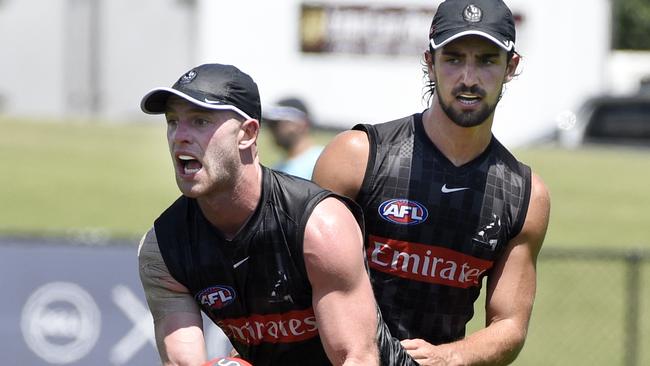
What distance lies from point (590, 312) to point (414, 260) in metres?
7.41

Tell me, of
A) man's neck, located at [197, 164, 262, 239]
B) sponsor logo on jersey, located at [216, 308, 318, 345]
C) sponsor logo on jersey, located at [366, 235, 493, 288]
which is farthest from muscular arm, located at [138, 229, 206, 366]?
sponsor logo on jersey, located at [366, 235, 493, 288]

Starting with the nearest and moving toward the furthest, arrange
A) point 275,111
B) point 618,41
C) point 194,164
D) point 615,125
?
1. point 194,164
2. point 275,111
3. point 615,125
4. point 618,41

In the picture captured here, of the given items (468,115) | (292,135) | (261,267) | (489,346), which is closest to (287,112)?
(292,135)

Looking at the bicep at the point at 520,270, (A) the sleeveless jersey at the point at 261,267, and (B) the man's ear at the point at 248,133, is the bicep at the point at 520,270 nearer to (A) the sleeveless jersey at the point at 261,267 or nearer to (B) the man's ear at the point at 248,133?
(A) the sleeveless jersey at the point at 261,267

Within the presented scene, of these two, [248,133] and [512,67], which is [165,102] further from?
[512,67]

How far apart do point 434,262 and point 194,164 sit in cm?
118

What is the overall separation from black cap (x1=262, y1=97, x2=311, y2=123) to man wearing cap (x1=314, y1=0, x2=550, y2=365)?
14.2ft

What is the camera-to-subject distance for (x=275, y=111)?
9.96 metres

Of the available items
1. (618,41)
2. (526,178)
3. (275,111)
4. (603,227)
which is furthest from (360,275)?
(618,41)

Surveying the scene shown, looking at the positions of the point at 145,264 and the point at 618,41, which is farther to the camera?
the point at 618,41

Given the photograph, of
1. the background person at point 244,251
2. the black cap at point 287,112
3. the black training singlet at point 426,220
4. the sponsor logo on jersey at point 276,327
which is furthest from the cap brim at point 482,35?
the black cap at point 287,112

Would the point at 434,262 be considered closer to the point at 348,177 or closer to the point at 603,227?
the point at 348,177

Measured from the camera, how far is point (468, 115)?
521cm

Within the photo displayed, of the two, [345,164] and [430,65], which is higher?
[430,65]
